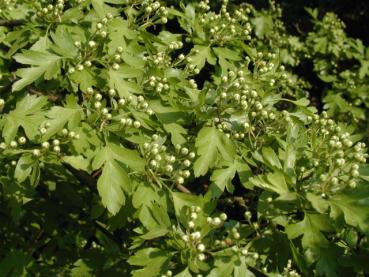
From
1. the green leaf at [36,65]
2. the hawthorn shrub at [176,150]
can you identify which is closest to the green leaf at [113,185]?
the hawthorn shrub at [176,150]

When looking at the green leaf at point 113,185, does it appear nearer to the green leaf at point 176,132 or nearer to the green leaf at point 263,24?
the green leaf at point 176,132

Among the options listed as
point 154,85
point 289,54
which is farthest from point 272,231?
point 289,54

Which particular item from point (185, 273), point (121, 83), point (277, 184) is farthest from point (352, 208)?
point (121, 83)

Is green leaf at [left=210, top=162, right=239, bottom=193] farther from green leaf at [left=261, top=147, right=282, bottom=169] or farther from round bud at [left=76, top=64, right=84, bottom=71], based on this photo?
round bud at [left=76, top=64, right=84, bottom=71]

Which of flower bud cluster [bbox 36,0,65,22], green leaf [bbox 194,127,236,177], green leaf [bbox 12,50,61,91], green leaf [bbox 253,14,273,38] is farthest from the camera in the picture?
green leaf [bbox 253,14,273,38]

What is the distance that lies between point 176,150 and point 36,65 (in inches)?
37.5

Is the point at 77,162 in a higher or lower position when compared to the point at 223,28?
lower

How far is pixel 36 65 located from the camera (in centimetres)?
290

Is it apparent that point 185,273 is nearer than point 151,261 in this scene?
Yes

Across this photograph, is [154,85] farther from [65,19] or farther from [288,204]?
[288,204]

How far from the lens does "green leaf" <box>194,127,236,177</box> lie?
9.02 feet

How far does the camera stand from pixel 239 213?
14.3 ft

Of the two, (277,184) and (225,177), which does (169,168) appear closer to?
(225,177)

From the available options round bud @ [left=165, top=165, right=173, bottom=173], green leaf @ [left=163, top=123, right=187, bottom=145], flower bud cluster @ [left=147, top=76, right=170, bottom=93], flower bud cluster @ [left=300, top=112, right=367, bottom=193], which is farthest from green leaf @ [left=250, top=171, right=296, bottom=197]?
flower bud cluster @ [left=147, top=76, right=170, bottom=93]
